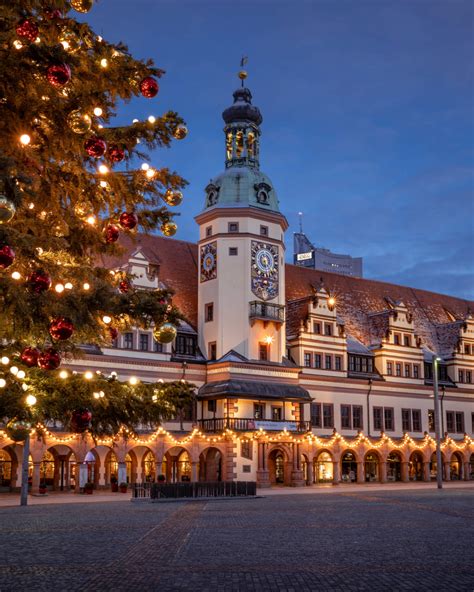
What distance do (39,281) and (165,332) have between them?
6.92 feet

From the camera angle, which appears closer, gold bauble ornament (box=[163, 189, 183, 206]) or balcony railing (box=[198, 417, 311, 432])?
gold bauble ornament (box=[163, 189, 183, 206])

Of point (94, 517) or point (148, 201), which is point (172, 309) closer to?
point (148, 201)

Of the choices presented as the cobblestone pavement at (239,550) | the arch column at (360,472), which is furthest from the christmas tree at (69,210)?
the arch column at (360,472)

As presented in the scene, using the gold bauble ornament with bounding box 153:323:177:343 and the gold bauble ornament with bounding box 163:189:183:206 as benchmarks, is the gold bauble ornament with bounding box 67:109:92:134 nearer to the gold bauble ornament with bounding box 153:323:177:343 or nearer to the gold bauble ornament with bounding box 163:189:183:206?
the gold bauble ornament with bounding box 153:323:177:343

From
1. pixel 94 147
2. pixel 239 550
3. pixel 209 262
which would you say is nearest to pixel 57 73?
pixel 94 147

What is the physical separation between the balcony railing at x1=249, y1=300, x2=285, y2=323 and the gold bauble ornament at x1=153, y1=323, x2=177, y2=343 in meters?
42.8

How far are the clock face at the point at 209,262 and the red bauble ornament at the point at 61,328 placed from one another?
45562 mm

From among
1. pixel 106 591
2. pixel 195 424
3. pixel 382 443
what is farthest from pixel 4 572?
pixel 382 443

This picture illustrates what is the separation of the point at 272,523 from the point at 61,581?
1177cm

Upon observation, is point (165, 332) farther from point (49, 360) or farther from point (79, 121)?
point (79, 121)

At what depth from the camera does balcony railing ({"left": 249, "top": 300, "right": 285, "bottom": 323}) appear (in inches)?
2099

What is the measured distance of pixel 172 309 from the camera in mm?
10172

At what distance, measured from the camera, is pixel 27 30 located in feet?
28.6

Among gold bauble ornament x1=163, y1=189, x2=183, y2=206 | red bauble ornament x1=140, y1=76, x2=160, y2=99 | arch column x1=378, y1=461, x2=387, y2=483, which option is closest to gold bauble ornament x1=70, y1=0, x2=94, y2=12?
red bauble ornament x1=140, y1=76, x2=160, y2=99
